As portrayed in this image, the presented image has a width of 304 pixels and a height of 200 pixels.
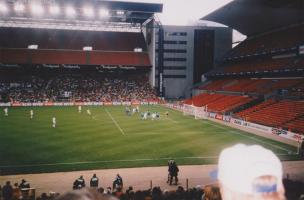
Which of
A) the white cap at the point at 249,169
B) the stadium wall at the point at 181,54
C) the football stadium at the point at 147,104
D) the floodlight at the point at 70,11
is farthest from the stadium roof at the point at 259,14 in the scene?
the white cap at the point at 249,169

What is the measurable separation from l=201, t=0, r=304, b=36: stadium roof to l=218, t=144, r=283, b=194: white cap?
1852 inches

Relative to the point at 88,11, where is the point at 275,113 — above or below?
below

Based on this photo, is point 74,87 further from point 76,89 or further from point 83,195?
point 83,195

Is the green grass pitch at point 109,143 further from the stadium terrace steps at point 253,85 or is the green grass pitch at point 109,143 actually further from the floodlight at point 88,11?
the floodlight at point 88,11

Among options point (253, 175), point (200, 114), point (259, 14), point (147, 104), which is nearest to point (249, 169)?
point (253, 175)

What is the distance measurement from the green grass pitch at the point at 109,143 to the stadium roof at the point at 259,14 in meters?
21.7

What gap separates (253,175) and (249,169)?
43 mm

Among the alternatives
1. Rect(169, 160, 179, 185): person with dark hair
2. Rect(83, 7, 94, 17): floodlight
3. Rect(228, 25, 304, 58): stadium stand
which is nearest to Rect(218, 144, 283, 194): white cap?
Rect(169, 160, 179, 185): person with dark hair

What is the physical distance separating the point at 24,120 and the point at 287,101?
114 ft

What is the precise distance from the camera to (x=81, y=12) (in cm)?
5938

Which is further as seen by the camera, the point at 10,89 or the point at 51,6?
the point at 10,89

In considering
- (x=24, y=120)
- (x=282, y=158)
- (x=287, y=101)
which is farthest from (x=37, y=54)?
(x=282, y=158)

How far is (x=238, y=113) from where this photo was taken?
47469mm

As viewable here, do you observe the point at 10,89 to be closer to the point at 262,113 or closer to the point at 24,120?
the point at 24,120
